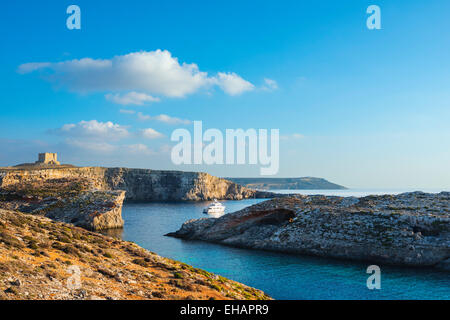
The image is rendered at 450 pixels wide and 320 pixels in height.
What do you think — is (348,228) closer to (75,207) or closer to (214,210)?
(75,207)

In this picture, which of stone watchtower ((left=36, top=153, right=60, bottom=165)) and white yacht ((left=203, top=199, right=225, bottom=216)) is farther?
stone watchtower ((left=36, top=153, right=60, bottom=165))

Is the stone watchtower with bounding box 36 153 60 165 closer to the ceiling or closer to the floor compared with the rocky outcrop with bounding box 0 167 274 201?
closer to the ceiling

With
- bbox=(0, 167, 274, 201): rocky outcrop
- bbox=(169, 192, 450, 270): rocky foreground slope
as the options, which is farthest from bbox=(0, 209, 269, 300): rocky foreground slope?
bbox=(0, 167, 274, 201): rocky outcrop

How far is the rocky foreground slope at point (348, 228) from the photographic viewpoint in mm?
36500

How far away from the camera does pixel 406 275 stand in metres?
32.1

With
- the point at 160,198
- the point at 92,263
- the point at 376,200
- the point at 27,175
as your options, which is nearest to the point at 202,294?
the point at 92,263

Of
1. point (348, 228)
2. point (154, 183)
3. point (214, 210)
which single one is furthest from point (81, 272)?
point (154, 183)

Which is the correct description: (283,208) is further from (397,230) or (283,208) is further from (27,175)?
(27,175)

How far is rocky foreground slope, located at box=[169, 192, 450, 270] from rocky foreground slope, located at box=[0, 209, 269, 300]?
1975 cm

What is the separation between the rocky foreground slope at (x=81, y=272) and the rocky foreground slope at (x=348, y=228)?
64.8 ft

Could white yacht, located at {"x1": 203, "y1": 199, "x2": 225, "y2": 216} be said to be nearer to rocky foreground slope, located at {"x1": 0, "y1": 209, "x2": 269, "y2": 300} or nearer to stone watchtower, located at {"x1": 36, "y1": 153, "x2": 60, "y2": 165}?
rocky foreground slope, located at {"x1": 0, "y1": 209, "x2": 269, "y2": 300}

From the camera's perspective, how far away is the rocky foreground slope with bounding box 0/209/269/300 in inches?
646

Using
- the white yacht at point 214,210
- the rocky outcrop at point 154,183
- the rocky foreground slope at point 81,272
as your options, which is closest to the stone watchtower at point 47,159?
the rocky outcrop at point 154,183

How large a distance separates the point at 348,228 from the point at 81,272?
33.5m
